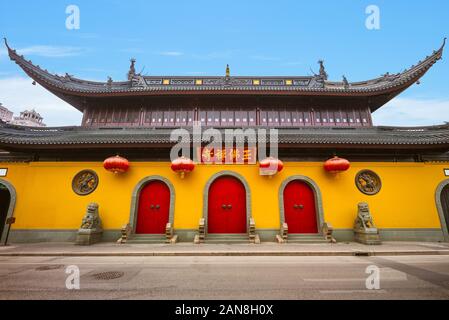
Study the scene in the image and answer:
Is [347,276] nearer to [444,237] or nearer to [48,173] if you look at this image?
[444,237]

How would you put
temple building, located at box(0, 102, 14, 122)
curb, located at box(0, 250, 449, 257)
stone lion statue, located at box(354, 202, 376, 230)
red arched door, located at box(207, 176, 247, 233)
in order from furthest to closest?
temple building, located at box(0, 102, 14, 122), red arched door, located at box(207, 176, 247, 233), stone lion statue, located at box(354, 202, 376, 230), curb, located at box(0, 250, 449, 257)

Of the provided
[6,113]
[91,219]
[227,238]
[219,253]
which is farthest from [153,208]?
[6,113]

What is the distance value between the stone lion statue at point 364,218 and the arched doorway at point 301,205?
150cm

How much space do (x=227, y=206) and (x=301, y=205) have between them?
3.61 metres

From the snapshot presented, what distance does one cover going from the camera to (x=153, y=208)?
9.67 m

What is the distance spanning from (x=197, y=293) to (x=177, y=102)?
1095 cm

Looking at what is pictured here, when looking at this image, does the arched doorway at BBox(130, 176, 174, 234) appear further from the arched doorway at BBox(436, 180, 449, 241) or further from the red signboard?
the arched doorway at BBox(436, 180, 449, 241)

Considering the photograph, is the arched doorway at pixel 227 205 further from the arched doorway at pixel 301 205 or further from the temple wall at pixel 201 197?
the arched doorway at pixel 301 205

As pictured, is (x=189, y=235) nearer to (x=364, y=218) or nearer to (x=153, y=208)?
(x=153, y=208)

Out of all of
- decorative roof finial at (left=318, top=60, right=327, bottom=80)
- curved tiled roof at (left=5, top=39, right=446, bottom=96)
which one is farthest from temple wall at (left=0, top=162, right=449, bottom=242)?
decorative roof finial at (left=318, top=60, right=327, bottom=80)

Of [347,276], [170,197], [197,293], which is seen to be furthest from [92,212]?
[347,276]

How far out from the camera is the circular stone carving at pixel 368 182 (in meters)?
9.67

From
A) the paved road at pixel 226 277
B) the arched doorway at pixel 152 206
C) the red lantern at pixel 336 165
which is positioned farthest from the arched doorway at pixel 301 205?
the arched doorway at pixel 152 206

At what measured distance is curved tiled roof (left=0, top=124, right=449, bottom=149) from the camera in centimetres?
945
